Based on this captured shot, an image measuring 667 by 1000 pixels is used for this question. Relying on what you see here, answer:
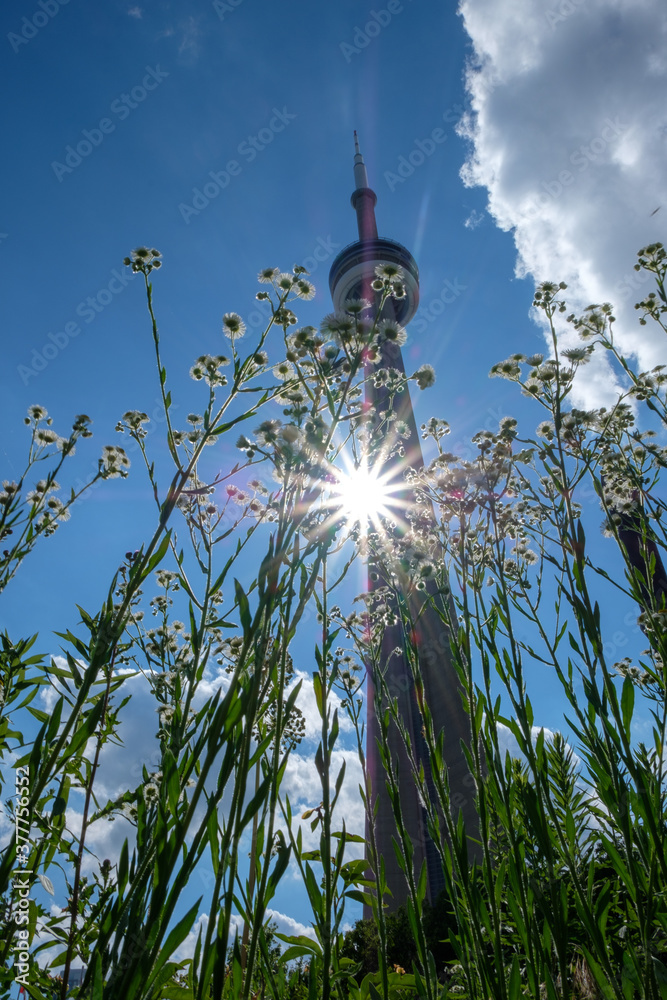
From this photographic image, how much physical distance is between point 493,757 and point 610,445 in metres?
2.22

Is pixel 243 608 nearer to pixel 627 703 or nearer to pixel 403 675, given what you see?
pixel 627 703

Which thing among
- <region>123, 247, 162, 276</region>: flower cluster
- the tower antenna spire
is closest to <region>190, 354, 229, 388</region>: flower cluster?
<region>123, 247, 162, 276</region>: flower cluster

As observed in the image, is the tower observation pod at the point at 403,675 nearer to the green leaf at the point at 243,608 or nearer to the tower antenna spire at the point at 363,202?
the tower antenna spire at the point at 363,202

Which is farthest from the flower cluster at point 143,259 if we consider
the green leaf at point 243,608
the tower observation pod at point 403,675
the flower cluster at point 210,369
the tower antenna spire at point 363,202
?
the tower antenna spire at point 363,202

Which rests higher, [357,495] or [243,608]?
[357,495]

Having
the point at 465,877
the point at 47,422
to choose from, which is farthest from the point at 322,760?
the point at 47,422

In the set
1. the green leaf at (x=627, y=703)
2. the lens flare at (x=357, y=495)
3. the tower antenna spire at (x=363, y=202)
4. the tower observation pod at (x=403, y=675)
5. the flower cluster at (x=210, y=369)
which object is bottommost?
the green leaf at (x=627, y=703)

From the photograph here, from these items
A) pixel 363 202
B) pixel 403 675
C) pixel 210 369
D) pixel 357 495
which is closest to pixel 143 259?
pixel 210 369

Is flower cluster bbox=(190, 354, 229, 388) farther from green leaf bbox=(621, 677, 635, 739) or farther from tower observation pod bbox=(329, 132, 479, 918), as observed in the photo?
tower observation pod bbox=(329, 132, 479, 918)

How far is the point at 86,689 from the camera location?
88cm

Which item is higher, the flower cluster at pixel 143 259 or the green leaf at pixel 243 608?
the flower cluster at pixel 143 259

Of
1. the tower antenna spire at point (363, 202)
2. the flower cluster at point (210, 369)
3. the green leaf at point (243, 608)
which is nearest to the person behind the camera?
the green leaf at point (243, 608)

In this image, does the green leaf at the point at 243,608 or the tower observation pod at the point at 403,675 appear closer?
the green leaf at the point at 243,608

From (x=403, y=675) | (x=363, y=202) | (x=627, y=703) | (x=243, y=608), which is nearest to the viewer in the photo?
(x=243, y=608)
